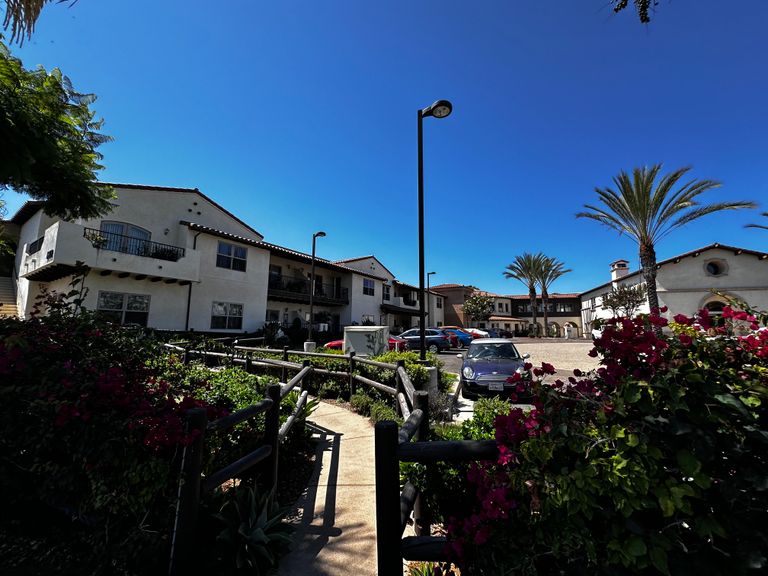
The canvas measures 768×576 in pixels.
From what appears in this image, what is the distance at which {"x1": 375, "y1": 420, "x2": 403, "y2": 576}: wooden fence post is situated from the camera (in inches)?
77.9

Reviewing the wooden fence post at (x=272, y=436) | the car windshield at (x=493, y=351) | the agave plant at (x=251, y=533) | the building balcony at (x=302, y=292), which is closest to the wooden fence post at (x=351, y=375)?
the car windshield at (x=493, y=351)

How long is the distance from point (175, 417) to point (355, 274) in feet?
91.7

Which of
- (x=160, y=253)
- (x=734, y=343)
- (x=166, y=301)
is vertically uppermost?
(x=160, y=253)

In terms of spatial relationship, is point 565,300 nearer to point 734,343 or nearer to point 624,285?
point 624,285

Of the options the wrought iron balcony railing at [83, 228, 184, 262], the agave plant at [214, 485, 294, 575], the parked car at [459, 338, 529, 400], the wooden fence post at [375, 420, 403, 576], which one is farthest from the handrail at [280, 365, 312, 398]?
the wrought iron balcony railing at [83, 228, 184, 262]

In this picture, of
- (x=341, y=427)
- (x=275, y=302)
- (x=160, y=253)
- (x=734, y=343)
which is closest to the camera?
(x=734, y=343)

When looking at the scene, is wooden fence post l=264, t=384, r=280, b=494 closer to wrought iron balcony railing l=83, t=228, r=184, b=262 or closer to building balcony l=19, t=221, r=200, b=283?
building balcony l=19, t=221, r=200, b=283

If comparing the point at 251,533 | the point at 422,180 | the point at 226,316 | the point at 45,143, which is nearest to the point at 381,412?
the point at 251,533

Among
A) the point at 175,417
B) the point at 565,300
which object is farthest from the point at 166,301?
the point at 565,300

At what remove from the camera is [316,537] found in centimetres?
315

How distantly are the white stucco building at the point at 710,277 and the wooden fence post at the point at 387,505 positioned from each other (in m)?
33.5

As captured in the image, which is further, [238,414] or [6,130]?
[6,130]

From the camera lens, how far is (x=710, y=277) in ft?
93.6

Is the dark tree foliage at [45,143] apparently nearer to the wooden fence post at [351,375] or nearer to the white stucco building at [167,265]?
the wooden fence post at [351,375]
